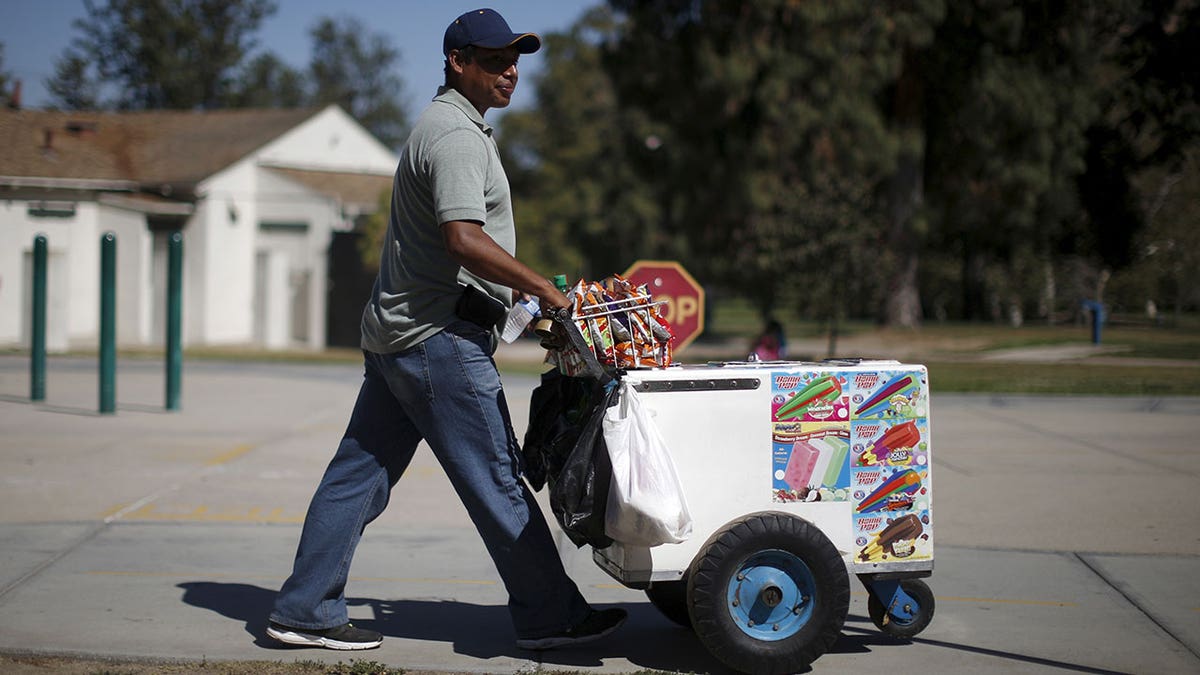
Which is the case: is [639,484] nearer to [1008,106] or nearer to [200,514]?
[200,514]

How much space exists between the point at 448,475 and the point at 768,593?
1125 millimetres

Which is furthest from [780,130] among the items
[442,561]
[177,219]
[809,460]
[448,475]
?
[448,475]

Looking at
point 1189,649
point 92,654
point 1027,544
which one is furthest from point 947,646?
point 92,654

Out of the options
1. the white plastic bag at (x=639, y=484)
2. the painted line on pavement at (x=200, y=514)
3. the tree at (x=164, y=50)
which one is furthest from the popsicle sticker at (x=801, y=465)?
the tree at (x=164, y=50)

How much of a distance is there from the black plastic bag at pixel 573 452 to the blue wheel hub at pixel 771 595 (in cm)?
46

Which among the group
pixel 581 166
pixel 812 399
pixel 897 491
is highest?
pixel 581 166

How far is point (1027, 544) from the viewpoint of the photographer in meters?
6.81

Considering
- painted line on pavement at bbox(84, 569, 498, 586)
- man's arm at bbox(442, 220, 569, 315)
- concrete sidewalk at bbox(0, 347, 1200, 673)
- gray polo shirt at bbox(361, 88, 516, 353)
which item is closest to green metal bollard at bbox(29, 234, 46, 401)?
concrete sidewalk at bbox(0, 347, 1200, 673)

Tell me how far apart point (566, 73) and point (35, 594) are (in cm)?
6018

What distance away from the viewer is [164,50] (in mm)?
63656

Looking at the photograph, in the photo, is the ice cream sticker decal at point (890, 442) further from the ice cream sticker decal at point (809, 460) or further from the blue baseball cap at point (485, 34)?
the blue baseball cap at point (485, 34)

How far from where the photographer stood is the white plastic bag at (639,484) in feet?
13.1

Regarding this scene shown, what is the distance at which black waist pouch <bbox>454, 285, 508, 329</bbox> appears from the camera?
4.32 meters

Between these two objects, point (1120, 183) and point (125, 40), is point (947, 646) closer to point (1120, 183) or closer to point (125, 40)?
point (1120, 183)
